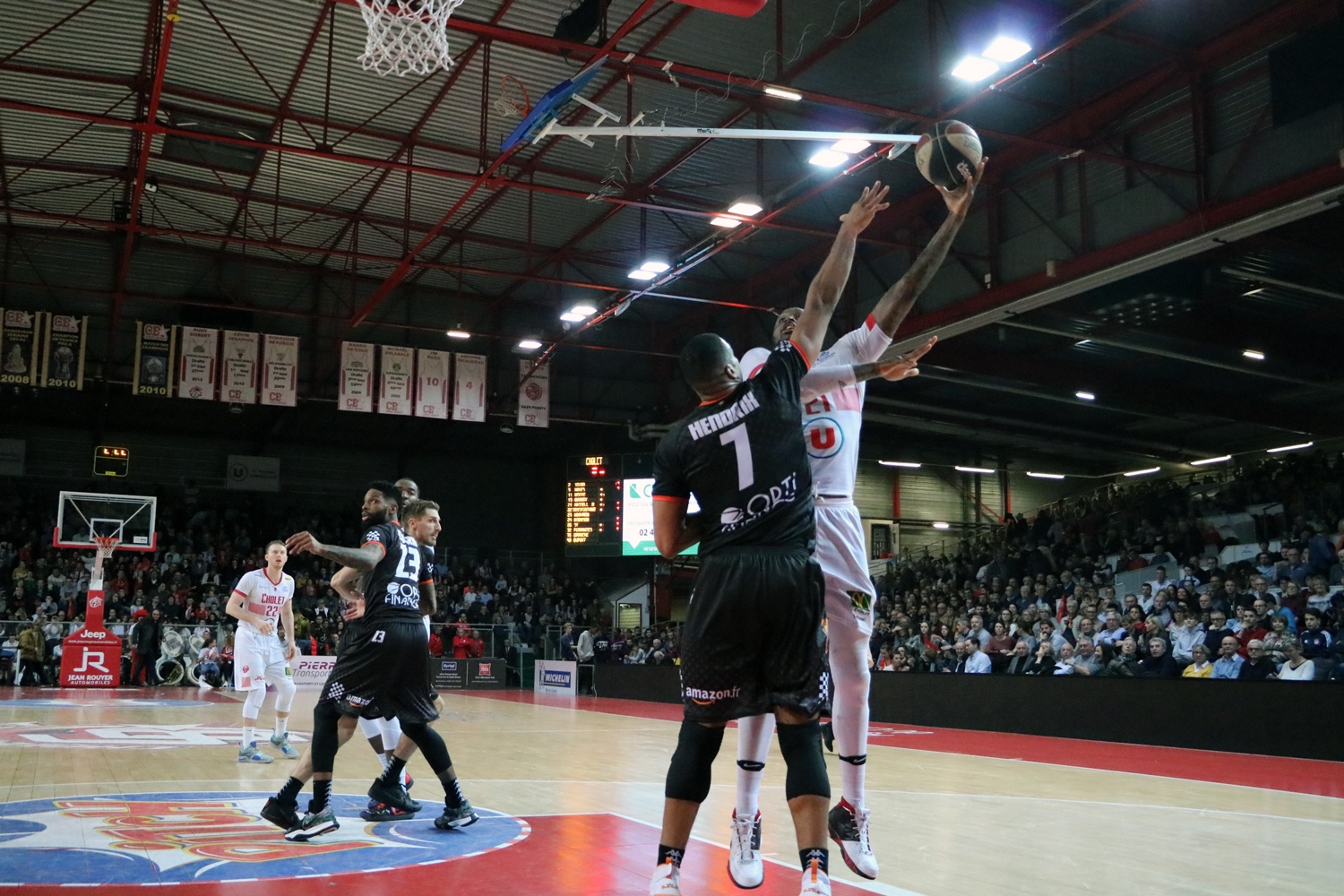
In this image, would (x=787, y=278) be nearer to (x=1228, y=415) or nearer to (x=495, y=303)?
(x=495, y=303)

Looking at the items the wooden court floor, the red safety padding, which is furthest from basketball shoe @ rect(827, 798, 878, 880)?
the red safety padding

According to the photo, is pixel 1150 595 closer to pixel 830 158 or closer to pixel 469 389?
pixel 830 158

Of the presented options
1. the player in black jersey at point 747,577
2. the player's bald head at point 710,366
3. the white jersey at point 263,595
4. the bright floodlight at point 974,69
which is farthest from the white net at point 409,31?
the bright floodlight at point 974,69

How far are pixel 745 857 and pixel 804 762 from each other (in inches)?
26.2

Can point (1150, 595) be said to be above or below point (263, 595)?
above

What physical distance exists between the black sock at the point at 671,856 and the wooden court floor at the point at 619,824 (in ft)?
2.79

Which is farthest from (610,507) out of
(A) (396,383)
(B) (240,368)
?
(B) (240,368)

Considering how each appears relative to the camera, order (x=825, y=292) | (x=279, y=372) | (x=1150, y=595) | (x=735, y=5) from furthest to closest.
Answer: (x=279, y=372) < (x=1150, y=595) < (x=735, y=5) < (x=825, y=292)

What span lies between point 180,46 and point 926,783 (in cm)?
1562

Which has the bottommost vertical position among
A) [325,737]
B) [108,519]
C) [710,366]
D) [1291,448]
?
[325,737]

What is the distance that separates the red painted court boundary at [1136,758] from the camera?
390 inches

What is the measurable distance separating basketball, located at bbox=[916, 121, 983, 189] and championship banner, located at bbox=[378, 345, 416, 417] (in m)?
20.2

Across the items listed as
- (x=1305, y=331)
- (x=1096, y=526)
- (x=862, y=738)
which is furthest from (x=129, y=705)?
(x=1305, y=331)

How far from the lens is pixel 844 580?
4965mm
